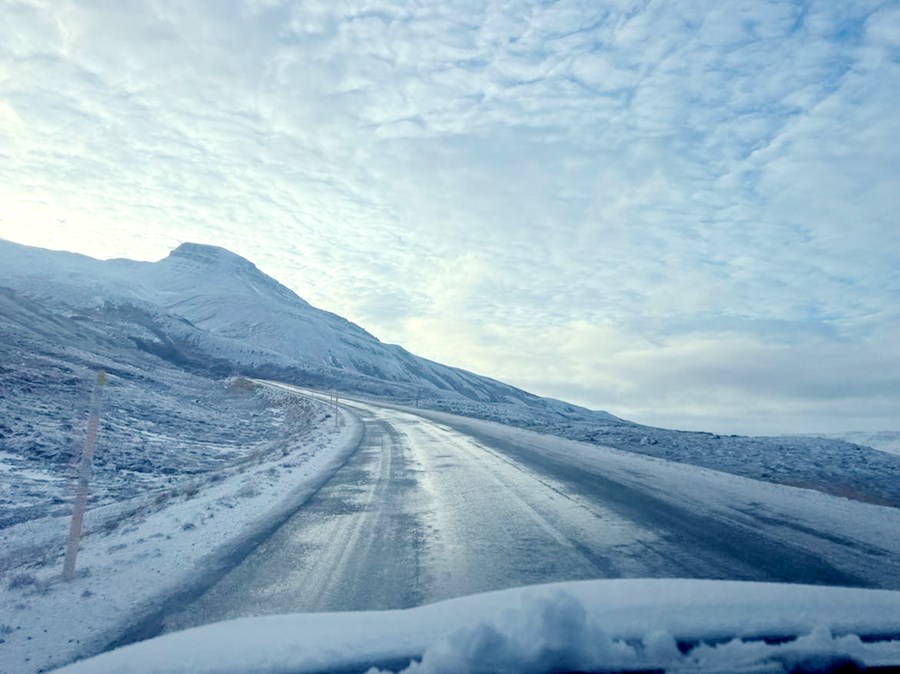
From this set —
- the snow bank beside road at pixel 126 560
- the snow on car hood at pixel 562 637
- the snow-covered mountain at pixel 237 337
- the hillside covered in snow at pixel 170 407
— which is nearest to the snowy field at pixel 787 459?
the hillside covered in snow at pixel 170 407

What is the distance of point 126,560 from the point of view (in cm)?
684

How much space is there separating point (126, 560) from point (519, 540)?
4.54 m

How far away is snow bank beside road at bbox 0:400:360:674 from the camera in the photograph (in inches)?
179

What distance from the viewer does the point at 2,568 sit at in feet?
23.9

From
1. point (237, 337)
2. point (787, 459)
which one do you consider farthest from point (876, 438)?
point (237, 337)

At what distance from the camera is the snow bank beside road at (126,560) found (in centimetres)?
456

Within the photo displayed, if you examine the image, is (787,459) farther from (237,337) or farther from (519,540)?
(237,337)

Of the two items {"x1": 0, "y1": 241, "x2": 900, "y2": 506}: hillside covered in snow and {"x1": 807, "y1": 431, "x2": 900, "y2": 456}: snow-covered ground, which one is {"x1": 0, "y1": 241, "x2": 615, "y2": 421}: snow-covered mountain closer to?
{"x1": 0, "y1": 241, "x2": 900, "y2": 506}: hillside covered in snow

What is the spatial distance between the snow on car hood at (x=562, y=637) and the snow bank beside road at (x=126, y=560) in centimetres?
170

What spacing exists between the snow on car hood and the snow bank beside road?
1.70 metres

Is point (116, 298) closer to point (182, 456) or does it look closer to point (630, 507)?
point (182, 456)

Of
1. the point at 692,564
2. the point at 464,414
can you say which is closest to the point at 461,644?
the point at 692,564

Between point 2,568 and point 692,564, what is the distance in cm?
796

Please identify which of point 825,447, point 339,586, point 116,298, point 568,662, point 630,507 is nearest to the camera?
point 568,662
